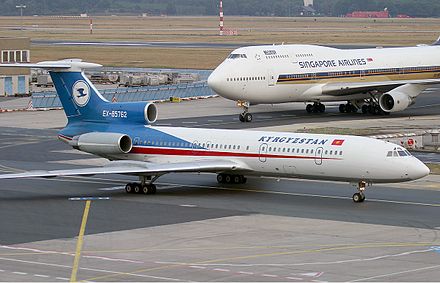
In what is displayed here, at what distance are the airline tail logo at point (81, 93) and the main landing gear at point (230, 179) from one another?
7208 millimetres

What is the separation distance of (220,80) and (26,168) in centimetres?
2421

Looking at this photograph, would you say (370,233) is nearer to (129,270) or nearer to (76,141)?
(129,270)

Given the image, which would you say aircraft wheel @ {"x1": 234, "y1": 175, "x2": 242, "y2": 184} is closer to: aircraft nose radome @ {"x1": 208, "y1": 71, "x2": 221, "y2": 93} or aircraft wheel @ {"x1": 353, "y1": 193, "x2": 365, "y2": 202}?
aircraft wheel @ {"x1": 353, "y1": 193, "x2": 365, "y2": 202}

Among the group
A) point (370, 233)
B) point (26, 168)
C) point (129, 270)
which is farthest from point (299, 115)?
point (129, 270)

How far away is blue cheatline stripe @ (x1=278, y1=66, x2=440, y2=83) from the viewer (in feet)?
268

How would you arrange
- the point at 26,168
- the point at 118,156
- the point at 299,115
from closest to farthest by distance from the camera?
1. the point at 118,156
2. the point at 26,168
3. the point at 299,115

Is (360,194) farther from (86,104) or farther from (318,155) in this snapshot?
(86,104)

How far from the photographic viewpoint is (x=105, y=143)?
51.9m

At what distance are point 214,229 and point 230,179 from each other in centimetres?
1105

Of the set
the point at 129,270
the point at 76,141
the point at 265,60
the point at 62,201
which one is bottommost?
the point at 129,270

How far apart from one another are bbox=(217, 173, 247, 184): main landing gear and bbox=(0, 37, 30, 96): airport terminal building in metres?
49.6

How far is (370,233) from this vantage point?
133 feet

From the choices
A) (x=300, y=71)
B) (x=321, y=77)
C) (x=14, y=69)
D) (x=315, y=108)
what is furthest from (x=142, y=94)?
(x=321, y=77)

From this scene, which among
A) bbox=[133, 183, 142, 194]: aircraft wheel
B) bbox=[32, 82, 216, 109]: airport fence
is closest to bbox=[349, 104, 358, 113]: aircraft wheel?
bbox=[32, 82, 216, 109]: airport fence
